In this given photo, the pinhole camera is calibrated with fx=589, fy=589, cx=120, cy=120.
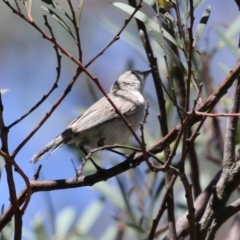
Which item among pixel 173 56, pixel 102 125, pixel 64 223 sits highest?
pixel 173 56

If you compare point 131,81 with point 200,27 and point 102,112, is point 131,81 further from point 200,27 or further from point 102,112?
point 200,27

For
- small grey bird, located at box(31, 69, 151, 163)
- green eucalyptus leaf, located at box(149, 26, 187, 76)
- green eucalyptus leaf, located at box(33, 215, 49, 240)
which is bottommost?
green eucalyptus leaf, located at box(33, 215, 49, 240)

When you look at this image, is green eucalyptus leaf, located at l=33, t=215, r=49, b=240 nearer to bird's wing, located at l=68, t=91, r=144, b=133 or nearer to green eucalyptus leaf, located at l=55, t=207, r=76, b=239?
green eucalyptus leaf, located at l=55, t=207, r=76, b=239

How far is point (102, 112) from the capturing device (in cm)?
281

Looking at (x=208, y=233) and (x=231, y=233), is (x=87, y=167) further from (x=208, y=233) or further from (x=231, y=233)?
(x=208, y=233)

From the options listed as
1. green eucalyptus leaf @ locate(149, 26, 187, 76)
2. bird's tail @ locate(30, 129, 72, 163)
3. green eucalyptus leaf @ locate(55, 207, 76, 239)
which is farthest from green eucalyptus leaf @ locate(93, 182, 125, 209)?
green eucalyptus leaf @ locate(149, 26, 187, 76)

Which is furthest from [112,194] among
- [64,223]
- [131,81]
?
[131,81]

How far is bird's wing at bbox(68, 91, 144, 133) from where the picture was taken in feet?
8.89

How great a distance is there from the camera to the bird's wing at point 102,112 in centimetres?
271

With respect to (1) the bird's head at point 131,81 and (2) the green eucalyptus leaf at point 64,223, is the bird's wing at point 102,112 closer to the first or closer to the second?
(1) the bird's head at point 131,81

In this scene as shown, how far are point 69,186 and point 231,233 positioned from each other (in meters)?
0.71

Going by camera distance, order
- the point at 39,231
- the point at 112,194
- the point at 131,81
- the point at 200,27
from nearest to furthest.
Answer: the point at 200,27, the point at 39,231, the point at 112,194, the point at 131,81

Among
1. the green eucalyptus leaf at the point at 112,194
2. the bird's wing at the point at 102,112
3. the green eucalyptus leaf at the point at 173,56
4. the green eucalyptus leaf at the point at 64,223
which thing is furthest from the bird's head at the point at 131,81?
the green eucalyptus leaf at the point at 173,56

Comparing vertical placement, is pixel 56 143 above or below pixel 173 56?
below
